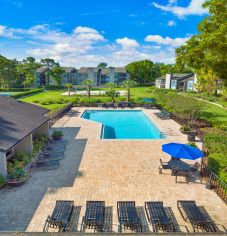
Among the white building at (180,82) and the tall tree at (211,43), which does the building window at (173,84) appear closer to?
the white building at (180,82)

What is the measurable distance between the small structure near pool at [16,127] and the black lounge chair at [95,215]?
5687 millimetres

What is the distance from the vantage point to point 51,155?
17.2 metres

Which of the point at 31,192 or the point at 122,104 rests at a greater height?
the point at 122,104

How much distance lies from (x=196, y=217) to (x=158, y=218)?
1665 millimetres

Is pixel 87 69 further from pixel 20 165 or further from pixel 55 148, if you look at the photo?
pixel 20 165

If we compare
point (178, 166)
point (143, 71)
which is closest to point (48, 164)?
point (178, 166)

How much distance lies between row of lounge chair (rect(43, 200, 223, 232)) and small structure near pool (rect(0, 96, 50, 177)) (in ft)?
15.6

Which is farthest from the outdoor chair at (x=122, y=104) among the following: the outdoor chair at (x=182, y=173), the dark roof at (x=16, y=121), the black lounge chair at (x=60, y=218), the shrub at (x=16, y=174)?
the black lounge chair at (x=60, y=218)

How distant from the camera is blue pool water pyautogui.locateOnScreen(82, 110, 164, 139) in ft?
87.4

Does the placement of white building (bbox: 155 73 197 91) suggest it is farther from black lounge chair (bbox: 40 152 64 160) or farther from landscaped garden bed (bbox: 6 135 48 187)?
landscaped garden bed (bbox: 6 135 48 187)

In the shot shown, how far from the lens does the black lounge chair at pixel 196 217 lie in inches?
370

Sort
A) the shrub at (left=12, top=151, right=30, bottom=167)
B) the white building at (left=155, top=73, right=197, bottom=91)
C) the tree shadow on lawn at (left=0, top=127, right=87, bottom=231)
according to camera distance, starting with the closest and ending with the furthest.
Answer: the tree shadow on lawn at (left=0, top=127, right=87, bottom=231), the shrub at (left=12, top=151, right=30, bottom=167), the white building at (left=155, top=73, right=197, bottom=91)

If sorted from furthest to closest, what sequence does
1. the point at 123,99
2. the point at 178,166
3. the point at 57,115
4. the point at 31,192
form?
1. the point at 123,99
2. the point at 57,115
3. the point at 178,166
4. the point at 31,192

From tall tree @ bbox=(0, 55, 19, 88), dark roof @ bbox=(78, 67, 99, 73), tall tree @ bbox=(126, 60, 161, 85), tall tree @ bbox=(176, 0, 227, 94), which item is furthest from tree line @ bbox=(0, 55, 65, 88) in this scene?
tall tree @ bbox=(176, 0, 227, 94)
